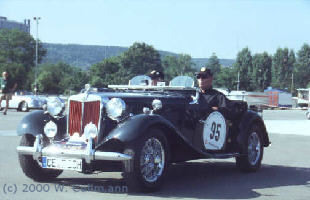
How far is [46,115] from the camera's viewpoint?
7.54 meters

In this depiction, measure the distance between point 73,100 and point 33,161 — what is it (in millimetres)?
1036

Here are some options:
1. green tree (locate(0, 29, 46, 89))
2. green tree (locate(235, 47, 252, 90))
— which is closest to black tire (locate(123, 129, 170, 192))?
green tree (locate(0, 29, 46, 89))

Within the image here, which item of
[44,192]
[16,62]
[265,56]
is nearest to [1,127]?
[44,192]

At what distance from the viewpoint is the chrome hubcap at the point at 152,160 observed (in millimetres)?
6535

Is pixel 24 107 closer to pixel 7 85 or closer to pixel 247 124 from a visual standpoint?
pixel 7 85

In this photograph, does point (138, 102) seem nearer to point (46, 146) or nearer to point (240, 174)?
point (46, 146)

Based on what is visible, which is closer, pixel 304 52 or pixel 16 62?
pixel 16 62

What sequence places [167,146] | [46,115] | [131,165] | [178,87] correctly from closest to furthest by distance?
[131,165], [167,146], [46,115], [178,87]

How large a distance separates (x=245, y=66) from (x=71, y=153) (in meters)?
124

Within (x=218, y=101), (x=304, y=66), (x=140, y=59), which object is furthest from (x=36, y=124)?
(x=304, y=66)

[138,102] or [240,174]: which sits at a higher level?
[138,102]

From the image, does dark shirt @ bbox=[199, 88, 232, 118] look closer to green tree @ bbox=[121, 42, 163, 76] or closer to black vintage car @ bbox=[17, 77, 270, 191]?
black vintage car @ bbox=[17, 77, 270, 191]

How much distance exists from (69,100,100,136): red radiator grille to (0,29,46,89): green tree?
95.7 meters

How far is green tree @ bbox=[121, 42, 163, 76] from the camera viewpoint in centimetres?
9725
